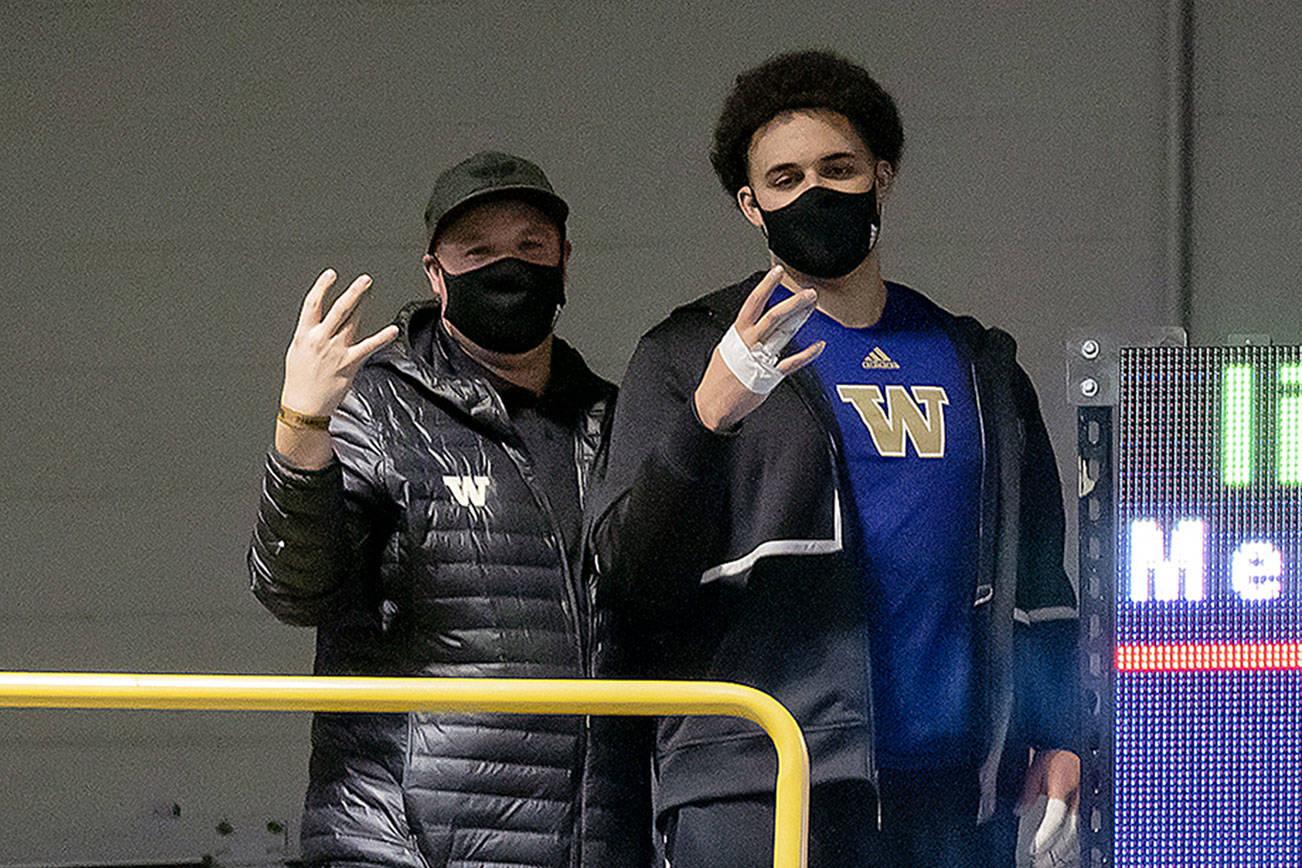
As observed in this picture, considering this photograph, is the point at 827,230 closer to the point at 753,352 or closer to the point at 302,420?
the point at 753,352

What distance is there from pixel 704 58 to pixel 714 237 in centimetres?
49

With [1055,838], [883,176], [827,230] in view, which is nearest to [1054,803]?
[1055,838]

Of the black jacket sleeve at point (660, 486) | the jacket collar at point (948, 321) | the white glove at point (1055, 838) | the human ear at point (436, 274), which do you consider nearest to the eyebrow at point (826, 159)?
the jacket collar at point (948, 321)

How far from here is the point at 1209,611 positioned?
2354 mm

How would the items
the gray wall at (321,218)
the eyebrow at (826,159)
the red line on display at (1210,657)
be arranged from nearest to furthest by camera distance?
the red line on display at (1210,657), the eyebrow at (826,159), the gray wall at (321,218)

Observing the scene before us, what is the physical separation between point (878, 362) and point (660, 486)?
0.58 meters

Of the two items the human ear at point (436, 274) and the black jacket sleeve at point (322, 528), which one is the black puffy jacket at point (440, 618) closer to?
the black jacket sleeve at point (322, 528)

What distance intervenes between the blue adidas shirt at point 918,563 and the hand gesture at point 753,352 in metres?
0.32

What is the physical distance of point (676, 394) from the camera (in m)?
2.85

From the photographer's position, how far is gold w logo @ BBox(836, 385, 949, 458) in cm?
281

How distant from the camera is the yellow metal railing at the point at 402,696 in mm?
2186

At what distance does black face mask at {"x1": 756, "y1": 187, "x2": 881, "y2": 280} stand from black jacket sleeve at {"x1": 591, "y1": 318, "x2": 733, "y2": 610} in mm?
261

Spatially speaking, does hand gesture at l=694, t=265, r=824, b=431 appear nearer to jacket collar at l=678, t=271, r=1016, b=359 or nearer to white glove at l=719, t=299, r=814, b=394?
white glove at l=719, t=299, r=814, b=394

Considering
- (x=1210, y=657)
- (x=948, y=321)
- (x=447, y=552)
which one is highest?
(x=948, y=321)
